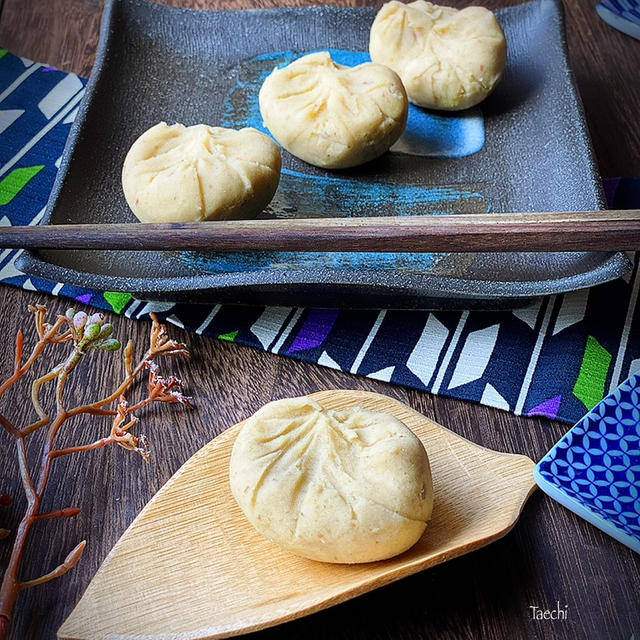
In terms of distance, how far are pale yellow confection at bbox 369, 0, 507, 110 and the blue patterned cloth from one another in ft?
1.30

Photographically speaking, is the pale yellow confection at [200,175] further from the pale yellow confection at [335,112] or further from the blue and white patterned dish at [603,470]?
the blue and white patterned dish at [603,470]

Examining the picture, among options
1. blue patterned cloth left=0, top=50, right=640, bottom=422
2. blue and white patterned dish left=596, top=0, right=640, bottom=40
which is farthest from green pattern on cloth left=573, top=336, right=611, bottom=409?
blue and white patterned dish left=596, top=0, right=640, bottom=40

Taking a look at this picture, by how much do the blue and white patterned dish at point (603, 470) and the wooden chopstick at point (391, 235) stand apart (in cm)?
18

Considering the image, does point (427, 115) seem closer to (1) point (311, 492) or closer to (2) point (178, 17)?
(2) point (178, 17)

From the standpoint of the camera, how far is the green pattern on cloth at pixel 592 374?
0.95m

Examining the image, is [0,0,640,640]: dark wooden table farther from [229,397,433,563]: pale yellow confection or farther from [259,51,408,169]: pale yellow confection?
[259,51,408,169]: pale yellow confection

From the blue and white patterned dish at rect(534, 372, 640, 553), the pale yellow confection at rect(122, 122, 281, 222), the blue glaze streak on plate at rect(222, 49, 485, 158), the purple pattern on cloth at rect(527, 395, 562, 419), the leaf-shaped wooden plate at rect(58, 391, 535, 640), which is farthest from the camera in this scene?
the blue glaze streak on plate at rect(222, 49, 485, 158)

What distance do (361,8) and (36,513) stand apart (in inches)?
41.4

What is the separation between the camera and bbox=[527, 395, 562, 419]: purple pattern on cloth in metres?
0.93

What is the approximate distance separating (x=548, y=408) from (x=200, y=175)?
529 mm

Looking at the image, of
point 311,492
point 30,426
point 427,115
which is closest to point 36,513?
point 30,426

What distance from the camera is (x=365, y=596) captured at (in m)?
0.78

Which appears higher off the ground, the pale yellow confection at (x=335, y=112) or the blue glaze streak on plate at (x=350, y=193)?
the pale yellow confection at (x=335, y=112)

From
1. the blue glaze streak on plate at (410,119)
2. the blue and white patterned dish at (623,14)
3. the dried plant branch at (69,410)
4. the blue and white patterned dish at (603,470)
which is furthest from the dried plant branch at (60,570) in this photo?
the blue and white patterned dish at (623,14)
